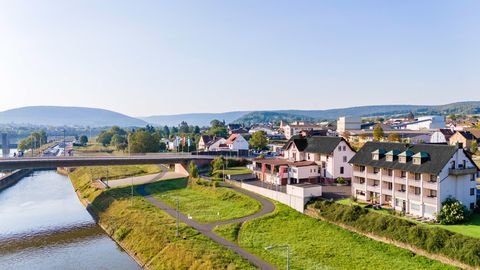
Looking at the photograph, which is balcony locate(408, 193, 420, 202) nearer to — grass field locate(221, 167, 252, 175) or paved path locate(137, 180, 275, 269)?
paved path locate(137, 180, 275, 269)

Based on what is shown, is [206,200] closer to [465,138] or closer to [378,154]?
[378,154]

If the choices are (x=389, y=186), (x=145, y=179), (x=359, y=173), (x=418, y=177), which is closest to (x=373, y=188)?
(x=389, y=186)

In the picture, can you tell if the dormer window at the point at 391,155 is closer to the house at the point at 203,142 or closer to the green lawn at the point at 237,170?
the green lawn at the point at 237,170

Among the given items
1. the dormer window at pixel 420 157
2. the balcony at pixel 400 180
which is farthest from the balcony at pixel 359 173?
the dormer window at pixel 420 157

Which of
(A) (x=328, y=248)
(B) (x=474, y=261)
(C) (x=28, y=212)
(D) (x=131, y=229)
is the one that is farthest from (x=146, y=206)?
(B) (x=474, y=261)

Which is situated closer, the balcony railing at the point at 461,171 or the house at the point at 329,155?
the balcony railing at the point at 461,171

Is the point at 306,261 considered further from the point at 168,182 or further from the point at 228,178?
the point at 168,182

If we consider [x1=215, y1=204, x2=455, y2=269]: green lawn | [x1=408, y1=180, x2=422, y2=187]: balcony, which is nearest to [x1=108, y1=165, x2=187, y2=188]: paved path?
[x1=215, y1=204, x2=455, y2=269]: green lawn
